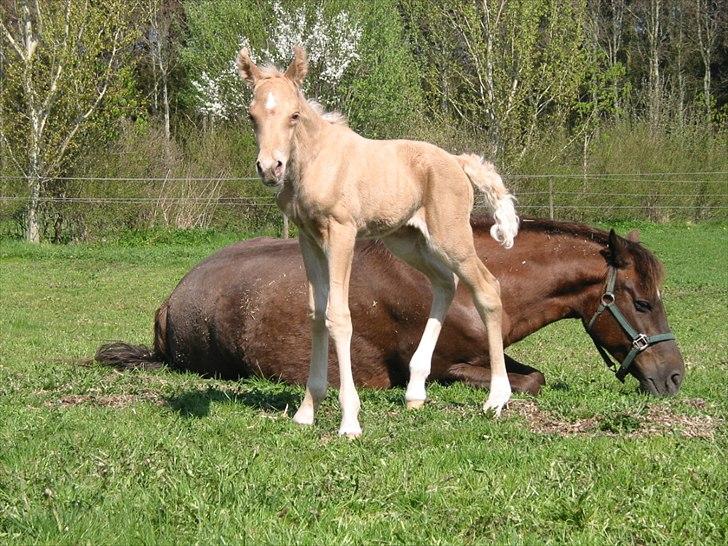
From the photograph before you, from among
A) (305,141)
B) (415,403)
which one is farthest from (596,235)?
(305,141)

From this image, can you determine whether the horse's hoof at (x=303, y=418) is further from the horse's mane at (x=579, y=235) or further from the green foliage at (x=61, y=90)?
the green foliage at (x=61, y=90)

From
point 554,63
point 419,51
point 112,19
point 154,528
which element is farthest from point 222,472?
point 419,51

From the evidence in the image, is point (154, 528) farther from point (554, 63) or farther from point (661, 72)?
point (661, 72)

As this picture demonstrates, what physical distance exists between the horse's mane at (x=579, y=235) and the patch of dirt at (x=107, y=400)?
7.87 feet

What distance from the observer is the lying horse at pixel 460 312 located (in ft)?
26.2

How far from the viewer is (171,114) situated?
41250 mm

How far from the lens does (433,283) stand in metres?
7.18

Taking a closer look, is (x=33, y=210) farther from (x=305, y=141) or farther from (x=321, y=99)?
(x=305, y=141)

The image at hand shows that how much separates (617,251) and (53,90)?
A: 1954cm

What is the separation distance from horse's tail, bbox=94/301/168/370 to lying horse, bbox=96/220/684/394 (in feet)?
1.52

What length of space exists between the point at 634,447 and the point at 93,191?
20.9m

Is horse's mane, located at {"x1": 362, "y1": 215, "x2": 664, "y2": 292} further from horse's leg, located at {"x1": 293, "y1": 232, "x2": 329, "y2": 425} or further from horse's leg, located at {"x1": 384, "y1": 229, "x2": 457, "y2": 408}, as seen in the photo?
horse's leg, located at {"x1": 293, "y1": 232, "x2": 329, "y2": 425}

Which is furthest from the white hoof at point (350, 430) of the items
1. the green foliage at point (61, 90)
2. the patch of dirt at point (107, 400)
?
the green foliage at point (61, 90)

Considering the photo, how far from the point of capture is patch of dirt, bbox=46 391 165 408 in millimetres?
6914
